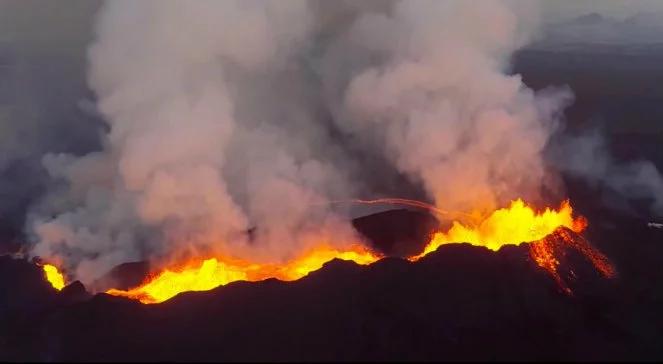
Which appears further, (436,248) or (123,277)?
(436,248)

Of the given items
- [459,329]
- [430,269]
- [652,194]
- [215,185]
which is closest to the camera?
[459,329]

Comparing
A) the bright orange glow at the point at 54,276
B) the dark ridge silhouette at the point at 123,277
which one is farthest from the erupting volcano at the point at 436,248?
the dark ridge silhouette at the point at 123,277

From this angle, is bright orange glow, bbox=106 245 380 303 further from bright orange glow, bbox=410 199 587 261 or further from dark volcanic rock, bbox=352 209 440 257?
bright orange glow, bbox=410 199 587 261

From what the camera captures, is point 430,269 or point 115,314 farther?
point 430,269

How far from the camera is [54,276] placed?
2342cm

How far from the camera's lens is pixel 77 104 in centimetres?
4866

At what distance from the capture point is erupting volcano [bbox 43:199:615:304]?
2223 centimetres

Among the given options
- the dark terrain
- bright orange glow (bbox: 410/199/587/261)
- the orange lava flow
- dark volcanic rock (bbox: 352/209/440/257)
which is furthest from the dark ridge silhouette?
the orange lava flow

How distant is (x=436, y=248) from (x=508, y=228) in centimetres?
314

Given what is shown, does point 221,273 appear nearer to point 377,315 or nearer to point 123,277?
point 123,277

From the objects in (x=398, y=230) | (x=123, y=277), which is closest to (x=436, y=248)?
(x=398, y=230)

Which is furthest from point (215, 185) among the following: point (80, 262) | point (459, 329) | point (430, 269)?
point (459, 329)

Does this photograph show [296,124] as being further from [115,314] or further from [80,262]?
[115,314]

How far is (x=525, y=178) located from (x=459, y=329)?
39.5ft
